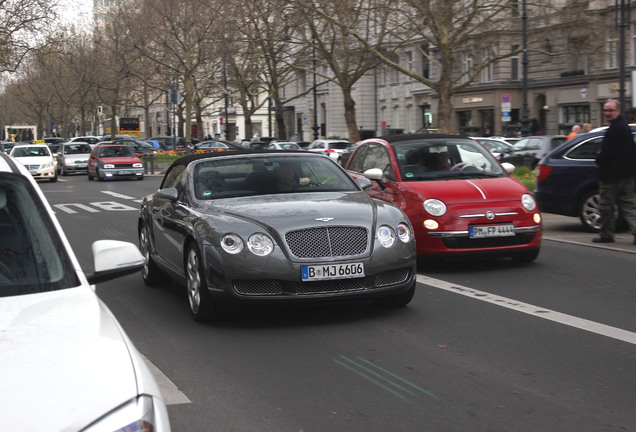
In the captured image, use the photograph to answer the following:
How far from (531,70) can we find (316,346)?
50.9 m

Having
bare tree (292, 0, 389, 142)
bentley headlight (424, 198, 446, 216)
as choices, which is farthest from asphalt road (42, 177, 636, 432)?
bare tree (292, 0, 389, 142)

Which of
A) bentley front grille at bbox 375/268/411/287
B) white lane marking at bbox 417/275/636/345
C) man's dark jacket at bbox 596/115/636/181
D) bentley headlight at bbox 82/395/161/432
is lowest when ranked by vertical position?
white lane marking at bbox 417/275/636/345

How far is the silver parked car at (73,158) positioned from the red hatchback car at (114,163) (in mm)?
4926

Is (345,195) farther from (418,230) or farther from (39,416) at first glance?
(39,416)

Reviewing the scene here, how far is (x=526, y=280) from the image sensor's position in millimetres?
9203

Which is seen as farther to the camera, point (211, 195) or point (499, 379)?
point (211, 195)

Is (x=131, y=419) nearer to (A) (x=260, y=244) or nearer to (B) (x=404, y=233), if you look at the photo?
(A) (x=260, y=244)

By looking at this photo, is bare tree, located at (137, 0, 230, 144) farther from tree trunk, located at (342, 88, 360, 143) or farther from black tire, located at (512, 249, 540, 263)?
black tire, located at (512, 249, 540, 263)

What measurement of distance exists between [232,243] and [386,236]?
125 cm

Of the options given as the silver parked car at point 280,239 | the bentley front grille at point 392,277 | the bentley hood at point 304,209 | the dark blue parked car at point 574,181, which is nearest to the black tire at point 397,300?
the silver parked car at point 280,239

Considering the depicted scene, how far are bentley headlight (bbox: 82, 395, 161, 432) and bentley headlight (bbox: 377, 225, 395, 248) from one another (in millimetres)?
4620

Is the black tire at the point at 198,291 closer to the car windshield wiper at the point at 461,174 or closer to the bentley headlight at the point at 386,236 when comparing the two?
the bentley headlight at the point at 386,236

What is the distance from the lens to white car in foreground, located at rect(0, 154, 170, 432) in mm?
2432

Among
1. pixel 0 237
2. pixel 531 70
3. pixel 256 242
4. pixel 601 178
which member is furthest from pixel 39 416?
pixel 531 70
